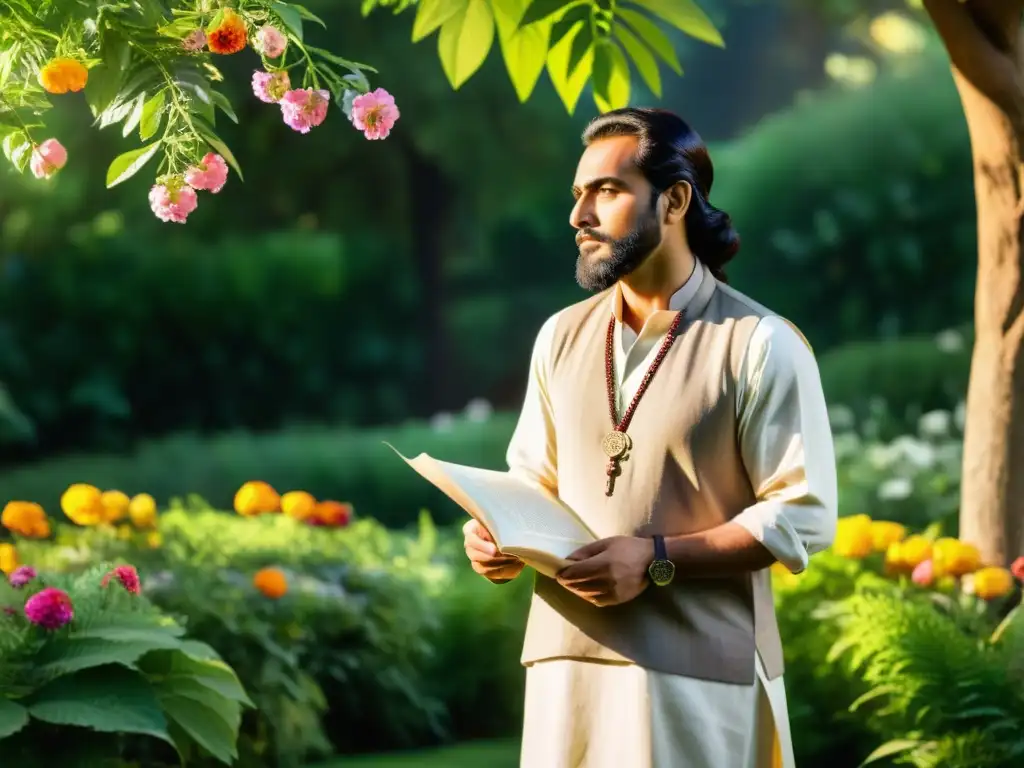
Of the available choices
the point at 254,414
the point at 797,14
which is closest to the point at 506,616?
the point at 254,414

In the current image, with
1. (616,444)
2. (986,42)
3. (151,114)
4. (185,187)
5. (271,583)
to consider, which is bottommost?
(271,583)

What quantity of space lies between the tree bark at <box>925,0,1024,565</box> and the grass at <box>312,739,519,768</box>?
2073 mm

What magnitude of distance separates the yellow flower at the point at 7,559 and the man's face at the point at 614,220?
8.82 ft

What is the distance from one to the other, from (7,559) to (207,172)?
2354 millimetres

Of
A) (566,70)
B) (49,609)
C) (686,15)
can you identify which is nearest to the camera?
(686,15)

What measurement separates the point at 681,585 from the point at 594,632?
0.57ft

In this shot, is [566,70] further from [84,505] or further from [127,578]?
[84,505]

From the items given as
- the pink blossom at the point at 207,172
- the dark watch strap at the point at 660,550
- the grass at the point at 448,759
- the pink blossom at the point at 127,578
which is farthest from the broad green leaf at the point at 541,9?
the grass at the point at 448,759

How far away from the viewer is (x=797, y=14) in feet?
65.8

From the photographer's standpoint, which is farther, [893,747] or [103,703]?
[893,747]

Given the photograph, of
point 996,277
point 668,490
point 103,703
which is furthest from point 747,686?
point 996,277

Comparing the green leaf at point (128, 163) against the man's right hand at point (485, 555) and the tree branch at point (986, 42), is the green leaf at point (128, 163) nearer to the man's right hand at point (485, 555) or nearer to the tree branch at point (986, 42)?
the man's right hand at point (485, 555)

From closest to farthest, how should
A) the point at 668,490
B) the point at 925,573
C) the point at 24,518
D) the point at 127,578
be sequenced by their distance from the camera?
1. the point at 668,490
2. the point at 127,578
3. the point at 925,573
4. the point at 24,518

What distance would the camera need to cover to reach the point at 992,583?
15.4ft
